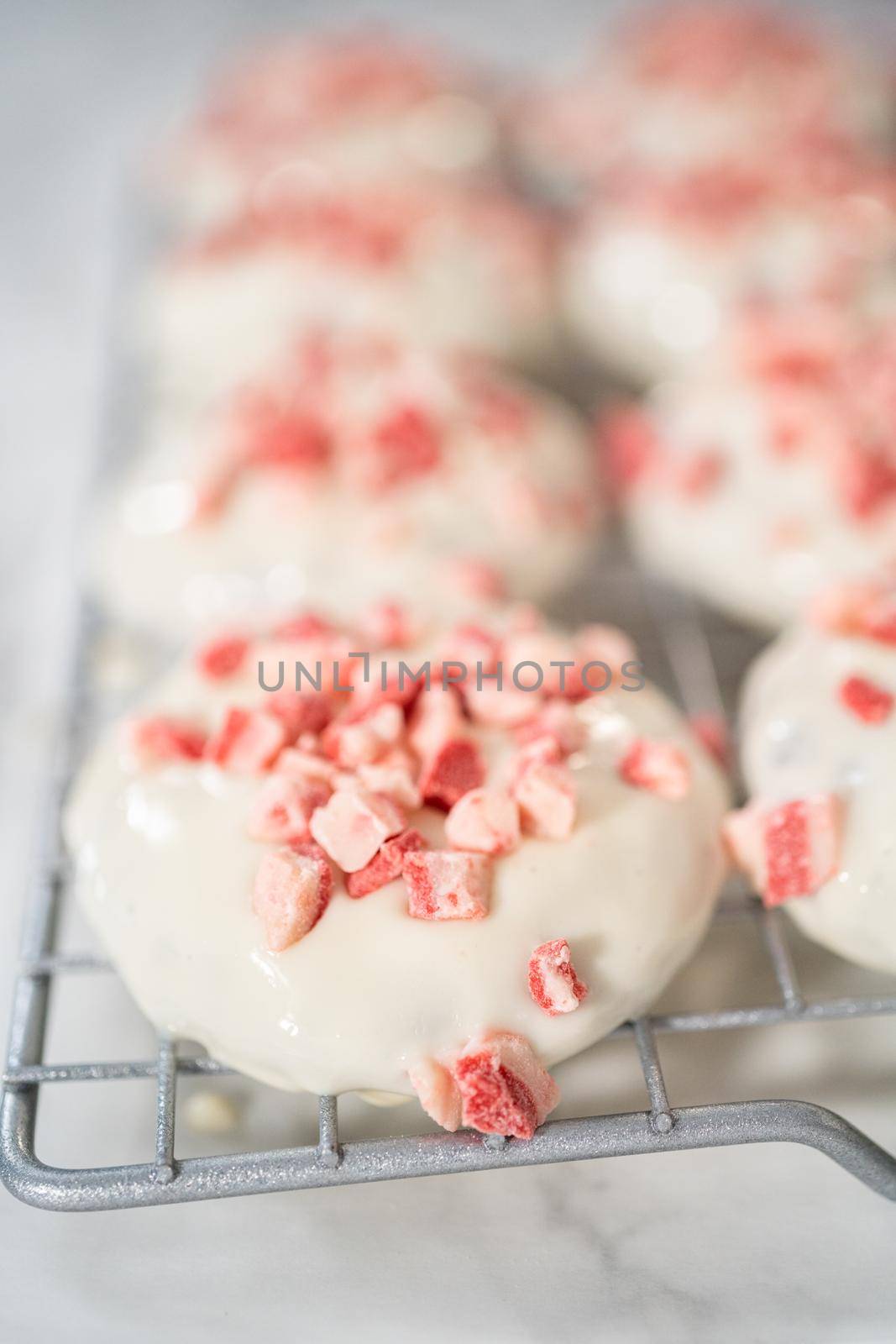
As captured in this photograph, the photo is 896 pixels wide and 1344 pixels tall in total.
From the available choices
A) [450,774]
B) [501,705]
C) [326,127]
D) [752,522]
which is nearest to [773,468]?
[752,522]

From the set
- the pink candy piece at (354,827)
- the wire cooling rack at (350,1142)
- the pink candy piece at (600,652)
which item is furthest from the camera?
the pink candy piece at (600,652)

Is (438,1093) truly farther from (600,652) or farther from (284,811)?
(600,652)

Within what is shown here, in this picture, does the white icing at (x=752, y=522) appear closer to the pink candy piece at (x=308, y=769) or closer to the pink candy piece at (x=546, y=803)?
the pink candy piece at (x=546, y=803)

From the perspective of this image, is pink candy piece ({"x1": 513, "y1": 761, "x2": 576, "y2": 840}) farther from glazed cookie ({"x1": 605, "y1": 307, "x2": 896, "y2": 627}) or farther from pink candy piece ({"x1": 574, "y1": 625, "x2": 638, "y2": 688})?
glazed cookie ({"x1": 605, "y1": 307, "x2": 896, "y2": 627})

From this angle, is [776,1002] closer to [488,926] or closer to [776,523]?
[488,926]

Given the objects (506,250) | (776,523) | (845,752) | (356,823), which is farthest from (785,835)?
(506,250)

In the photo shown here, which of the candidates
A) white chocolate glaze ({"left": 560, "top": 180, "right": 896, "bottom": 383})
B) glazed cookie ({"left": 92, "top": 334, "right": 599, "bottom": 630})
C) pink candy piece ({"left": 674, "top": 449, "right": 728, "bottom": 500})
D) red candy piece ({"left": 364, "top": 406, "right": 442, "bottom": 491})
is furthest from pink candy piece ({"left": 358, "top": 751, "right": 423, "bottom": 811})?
white chocolate glaze ({"left": 560, "top": 180, "right": 896, "bottom": 383})

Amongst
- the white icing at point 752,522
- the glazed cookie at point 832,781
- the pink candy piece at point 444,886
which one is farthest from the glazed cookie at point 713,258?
the pink candy piece at point 444,886
